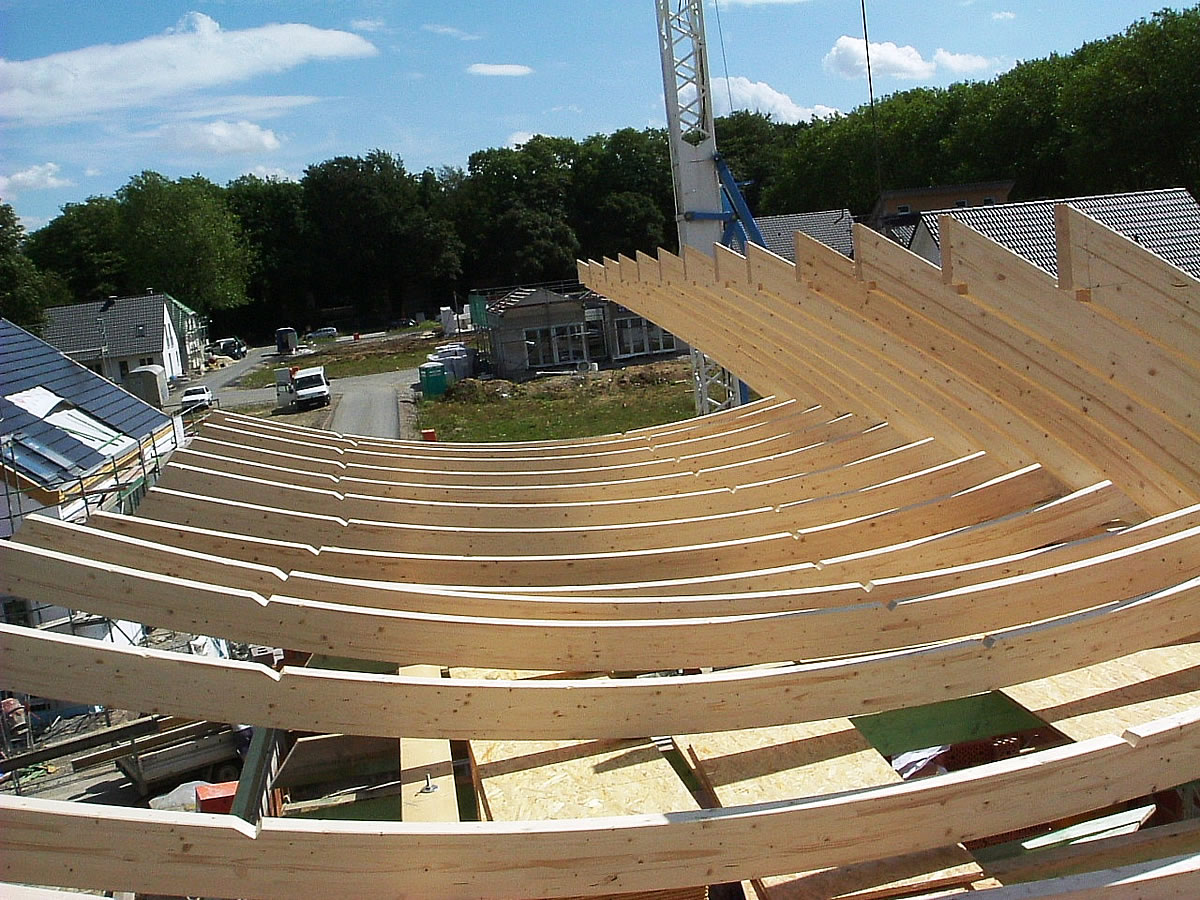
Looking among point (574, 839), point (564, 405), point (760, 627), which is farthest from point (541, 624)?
point (564, 405)

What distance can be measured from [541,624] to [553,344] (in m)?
30.4

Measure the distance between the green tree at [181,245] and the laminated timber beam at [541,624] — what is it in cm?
5402

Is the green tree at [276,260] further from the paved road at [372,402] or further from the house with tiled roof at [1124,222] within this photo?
the house with tiled roof at [1124,222]

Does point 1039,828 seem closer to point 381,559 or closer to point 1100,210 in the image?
point 381,559

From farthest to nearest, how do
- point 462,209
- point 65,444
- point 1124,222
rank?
point 462,209 → point 1124,222 → point 65,444

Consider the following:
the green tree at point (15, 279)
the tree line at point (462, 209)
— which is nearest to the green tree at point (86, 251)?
the tree line at point (462, 209)

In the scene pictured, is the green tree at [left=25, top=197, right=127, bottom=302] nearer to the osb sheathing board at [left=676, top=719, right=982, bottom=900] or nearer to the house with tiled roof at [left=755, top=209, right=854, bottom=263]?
the house with tiled roof at [left=755, top=209, right=854, bottom=263]

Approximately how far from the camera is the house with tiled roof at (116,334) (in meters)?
36.8

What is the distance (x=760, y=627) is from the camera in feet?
11.0

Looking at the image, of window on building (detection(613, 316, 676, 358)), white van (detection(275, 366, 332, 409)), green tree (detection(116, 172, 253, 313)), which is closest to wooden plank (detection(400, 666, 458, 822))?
white van (detection(275, 366, 332, 409))

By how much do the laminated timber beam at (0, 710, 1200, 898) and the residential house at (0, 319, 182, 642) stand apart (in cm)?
590

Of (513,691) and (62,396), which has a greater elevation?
(62,396)

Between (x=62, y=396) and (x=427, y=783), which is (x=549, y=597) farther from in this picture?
(x=62, y=396)

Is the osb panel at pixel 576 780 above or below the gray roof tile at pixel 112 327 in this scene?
below
